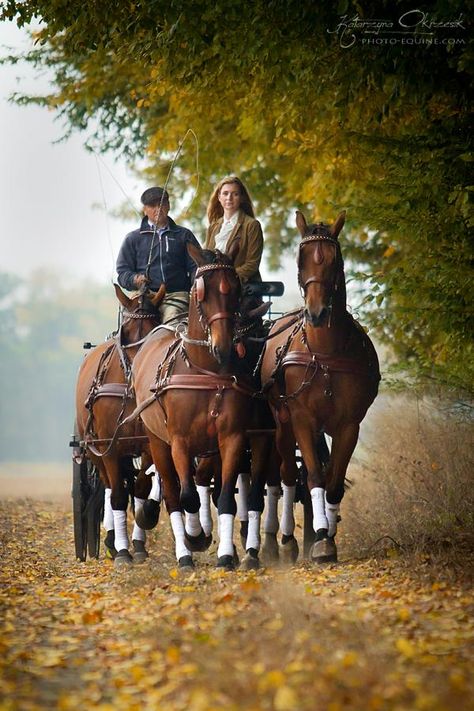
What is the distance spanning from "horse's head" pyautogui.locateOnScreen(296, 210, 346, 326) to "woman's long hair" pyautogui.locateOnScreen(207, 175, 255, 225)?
49.5 inches

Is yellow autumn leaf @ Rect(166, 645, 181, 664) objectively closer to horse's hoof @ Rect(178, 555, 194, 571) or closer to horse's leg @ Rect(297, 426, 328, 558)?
horse's hoof @ Rect(178, 555, 194, 571)

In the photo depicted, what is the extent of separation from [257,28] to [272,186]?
995cm

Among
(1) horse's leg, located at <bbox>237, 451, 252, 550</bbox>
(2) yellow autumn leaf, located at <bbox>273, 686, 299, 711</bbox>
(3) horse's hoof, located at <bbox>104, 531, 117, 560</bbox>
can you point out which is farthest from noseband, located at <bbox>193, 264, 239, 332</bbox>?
(2) yellow autumn leaf, located at <bbox>273, 686, 299, 711</bbox>

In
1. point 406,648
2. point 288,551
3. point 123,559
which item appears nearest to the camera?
point 406,648

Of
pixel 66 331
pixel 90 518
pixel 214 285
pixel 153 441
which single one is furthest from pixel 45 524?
pixel 66 331

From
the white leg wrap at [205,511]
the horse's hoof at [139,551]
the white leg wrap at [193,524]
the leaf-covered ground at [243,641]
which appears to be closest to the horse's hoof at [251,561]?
the leaf-covered ground at [243,641]

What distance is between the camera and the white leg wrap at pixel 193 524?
10741 mm

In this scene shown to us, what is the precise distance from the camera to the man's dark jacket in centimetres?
1254

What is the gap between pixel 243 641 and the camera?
249 inches

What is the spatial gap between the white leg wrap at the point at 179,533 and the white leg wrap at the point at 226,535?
396 millimetres

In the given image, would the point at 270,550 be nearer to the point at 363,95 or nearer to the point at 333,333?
the point at 333,333

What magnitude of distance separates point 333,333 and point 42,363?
2048 inches

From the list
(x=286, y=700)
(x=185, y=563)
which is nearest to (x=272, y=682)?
(x=286, y=700)

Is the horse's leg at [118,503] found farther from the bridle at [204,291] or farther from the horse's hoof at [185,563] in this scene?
the bridle at [204,291]
